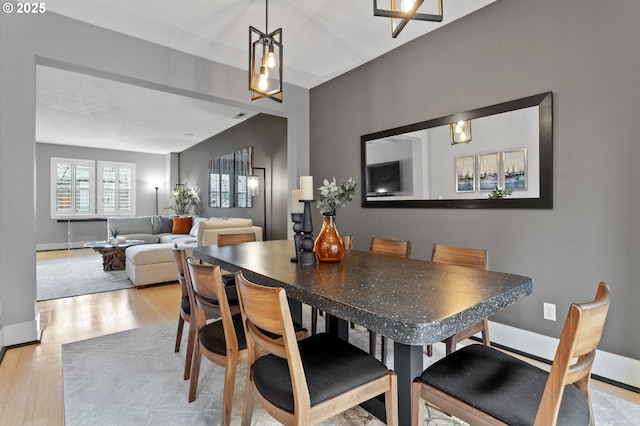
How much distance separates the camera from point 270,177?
16.8ft

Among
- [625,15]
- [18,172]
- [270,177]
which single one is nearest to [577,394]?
[625,15]

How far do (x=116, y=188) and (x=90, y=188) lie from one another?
0.59 metres

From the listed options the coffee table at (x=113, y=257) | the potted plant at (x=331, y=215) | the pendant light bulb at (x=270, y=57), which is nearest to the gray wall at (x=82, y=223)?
the coffee table at (x=113, y=257)

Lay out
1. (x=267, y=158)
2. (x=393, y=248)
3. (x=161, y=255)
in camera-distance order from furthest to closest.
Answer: (x=267, y=158)
(x=161, y=255)
(x=393, y=248)

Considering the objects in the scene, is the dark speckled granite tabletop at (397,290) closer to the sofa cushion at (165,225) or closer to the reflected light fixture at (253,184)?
the reflected light fixture at (253,184)

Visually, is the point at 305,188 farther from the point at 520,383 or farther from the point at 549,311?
the point at 549,311

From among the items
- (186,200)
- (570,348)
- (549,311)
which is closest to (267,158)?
(186,200)

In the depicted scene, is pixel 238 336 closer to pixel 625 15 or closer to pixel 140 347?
pixel 140 347

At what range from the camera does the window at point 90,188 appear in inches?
320

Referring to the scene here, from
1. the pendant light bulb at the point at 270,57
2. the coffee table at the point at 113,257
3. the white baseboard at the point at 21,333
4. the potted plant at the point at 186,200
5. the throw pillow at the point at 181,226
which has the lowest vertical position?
the white baseboard at the point at 21,333

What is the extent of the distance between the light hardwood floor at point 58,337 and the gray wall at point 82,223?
218 inches

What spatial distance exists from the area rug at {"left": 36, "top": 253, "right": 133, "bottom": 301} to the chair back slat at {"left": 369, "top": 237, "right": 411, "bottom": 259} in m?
3.64

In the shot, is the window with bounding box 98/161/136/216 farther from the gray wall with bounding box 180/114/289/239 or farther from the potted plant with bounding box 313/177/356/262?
the potted plant with bounding box 313/177/356/262

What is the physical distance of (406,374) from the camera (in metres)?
1.21
